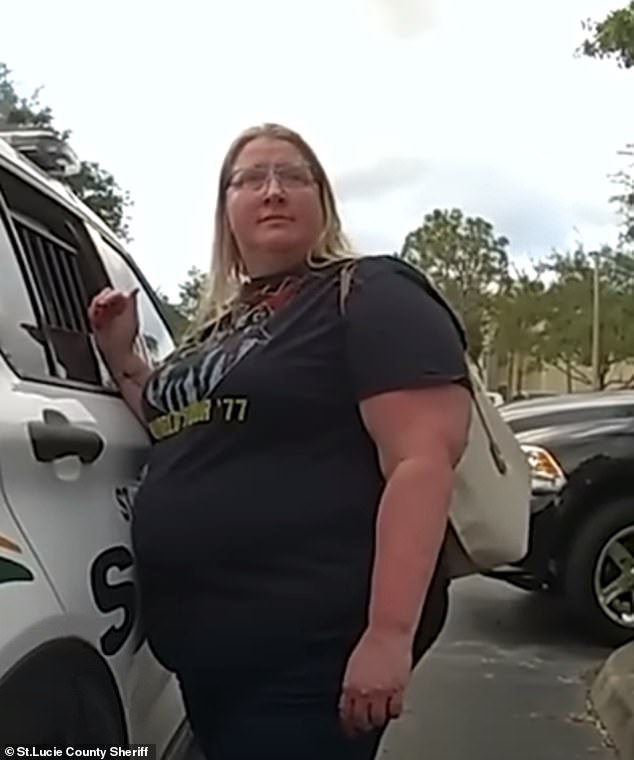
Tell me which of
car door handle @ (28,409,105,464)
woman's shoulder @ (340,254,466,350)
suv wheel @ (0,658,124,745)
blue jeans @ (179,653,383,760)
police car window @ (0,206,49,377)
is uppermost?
police car window @ (0,206,49,377)

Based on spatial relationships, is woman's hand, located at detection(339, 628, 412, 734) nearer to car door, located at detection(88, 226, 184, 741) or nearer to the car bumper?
car door, located at detection(88, 226, 184, 741)

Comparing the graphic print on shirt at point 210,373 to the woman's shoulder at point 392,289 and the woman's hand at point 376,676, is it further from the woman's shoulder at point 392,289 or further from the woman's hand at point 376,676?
the woman's hand at point 376,676

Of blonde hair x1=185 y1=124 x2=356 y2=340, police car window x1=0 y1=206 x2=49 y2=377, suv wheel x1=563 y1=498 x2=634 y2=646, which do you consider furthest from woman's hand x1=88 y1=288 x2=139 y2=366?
suv wheel x1=563 y1=498 x2=634 y2=646

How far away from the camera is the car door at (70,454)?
2035mm

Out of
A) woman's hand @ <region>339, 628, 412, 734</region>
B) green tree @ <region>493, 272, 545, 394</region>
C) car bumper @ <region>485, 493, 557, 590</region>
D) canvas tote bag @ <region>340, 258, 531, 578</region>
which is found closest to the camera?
woman's hand @ <region>339, 628, 412, 734</region>

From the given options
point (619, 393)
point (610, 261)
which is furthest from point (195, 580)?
point (610, 261)

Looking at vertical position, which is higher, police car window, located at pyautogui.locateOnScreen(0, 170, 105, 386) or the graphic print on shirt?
police car window, located at pyautogui.locateOnScreen(0, 170, 105, 386)

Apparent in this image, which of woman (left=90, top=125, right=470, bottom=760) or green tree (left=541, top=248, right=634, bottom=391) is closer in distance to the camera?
woman (left=90, top=125, right=470, bottom=760)

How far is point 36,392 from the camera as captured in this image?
7.25 feet

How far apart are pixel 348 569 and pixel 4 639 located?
55cm

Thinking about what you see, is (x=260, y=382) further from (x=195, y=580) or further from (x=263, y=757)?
(x=263, y=757)

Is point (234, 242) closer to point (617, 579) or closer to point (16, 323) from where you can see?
point (16, 323)

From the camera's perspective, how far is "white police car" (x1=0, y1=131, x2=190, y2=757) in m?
1.96

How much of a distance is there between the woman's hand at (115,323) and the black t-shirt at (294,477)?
0.61 metres
